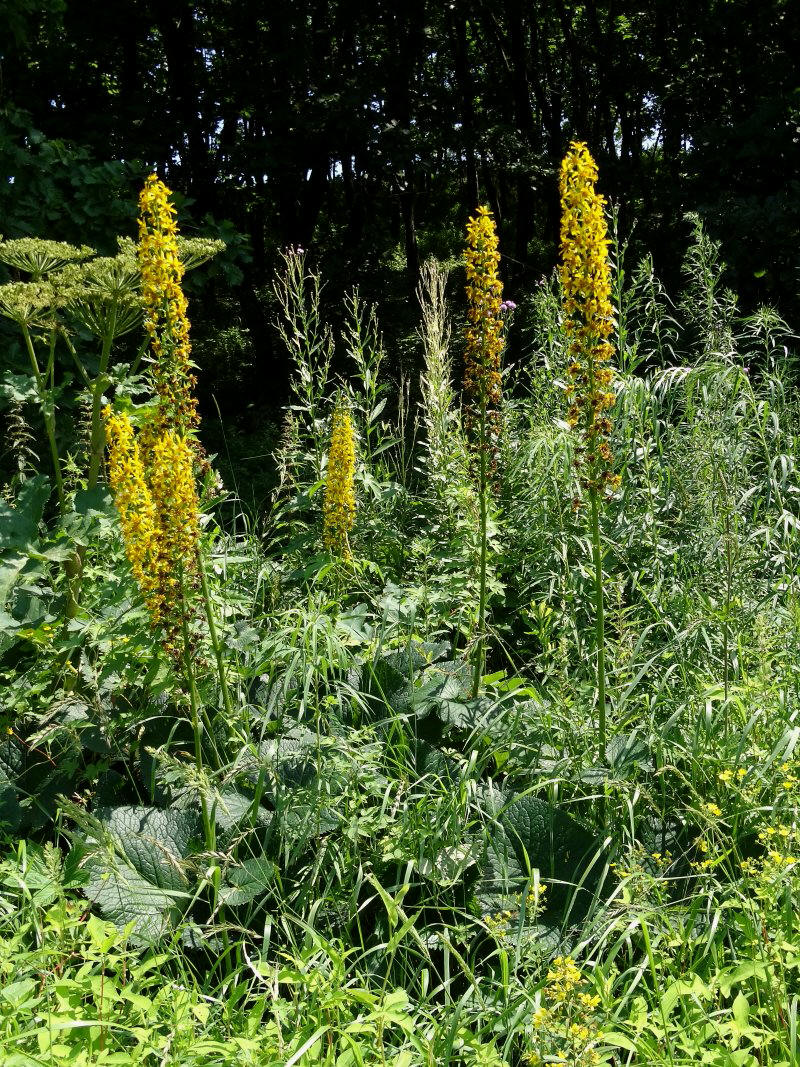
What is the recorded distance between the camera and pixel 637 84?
14336 millimetres

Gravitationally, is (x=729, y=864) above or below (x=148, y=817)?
below

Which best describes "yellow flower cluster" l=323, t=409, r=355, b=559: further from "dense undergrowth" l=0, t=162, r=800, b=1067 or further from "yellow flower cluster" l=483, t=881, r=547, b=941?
"yellow flower cluster" l=483, t=881, r=547, b=941

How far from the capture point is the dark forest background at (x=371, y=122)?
9086mm

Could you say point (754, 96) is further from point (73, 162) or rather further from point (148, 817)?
point (148, 817)

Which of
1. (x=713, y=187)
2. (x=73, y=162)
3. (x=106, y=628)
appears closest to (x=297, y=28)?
(x=713, y=187)

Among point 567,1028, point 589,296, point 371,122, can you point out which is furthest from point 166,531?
point 371,122

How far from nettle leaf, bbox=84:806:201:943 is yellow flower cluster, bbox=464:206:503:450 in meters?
1.64

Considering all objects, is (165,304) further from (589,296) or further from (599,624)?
(599,624)

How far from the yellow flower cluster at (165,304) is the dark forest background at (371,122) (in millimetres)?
4433

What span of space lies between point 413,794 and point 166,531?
116cm

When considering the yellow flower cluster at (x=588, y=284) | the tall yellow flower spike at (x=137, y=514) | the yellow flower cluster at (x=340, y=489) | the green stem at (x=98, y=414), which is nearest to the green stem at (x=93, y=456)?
Answer: the green stem at (x=98, y=414)

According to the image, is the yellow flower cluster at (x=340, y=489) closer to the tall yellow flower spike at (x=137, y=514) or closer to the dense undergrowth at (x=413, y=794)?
the dense undergrowth at (x=413, y=794)

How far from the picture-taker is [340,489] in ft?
11.5

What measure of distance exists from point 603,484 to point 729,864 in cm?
118
